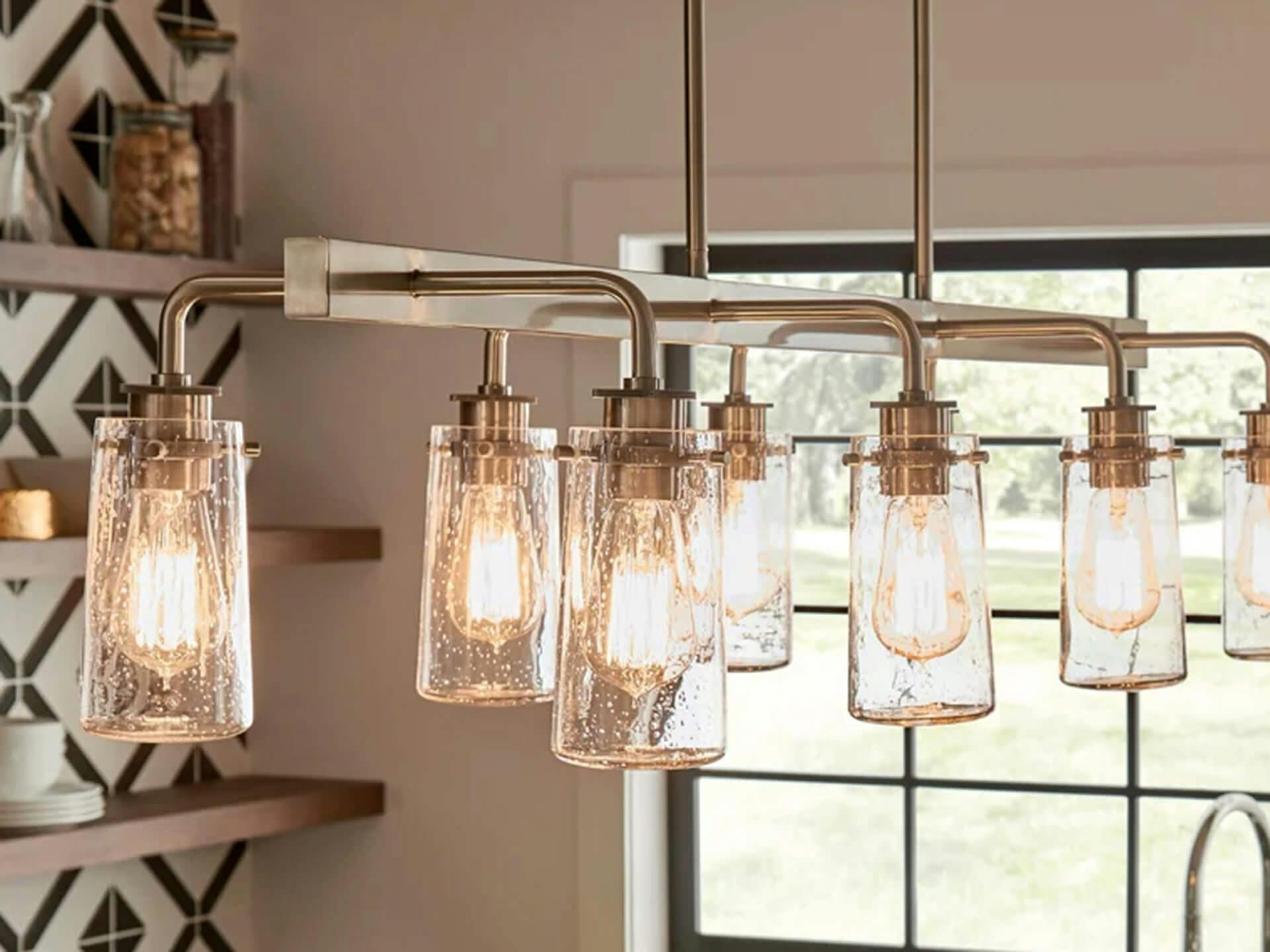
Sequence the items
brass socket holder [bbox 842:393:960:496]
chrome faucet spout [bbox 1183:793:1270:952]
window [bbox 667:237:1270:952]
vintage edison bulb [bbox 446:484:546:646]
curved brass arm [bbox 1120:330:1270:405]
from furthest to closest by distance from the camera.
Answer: window [bbox 667:237:1270:952] < chrome faucet spout [bbox 1183:793:1270:952] < curved brass arm [bbox 1120:330:1270:405] < vintage edison bulb [bbox 446:484:546:646] < brass socket holder [bbox 842:393:960:496]

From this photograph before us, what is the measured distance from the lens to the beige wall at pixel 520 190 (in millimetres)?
2734

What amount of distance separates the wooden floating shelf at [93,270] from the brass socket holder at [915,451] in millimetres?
1766

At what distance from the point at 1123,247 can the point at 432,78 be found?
1137 mm

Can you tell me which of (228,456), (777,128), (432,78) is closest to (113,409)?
(432,78)

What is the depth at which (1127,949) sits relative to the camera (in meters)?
2.91

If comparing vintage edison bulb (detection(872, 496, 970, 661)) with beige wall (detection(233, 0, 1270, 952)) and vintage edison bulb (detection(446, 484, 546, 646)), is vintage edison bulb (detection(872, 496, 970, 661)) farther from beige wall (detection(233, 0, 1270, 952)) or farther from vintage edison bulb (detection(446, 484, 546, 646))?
beige wall (detection(233, 0, 1270, 952))

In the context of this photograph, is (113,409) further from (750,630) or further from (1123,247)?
(750,630)

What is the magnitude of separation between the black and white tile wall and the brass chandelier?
182 centimetres

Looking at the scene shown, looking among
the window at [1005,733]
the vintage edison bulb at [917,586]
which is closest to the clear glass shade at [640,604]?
the vintage edison bulb at [917,586]

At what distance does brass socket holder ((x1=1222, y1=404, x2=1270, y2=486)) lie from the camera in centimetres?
135

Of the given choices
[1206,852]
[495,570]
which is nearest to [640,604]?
[495,570]

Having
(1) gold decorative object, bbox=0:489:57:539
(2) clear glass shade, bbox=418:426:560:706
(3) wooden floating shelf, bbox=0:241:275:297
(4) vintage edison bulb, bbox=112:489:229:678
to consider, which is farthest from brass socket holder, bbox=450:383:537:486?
(1) gold decorative object, bbox=0:489:57:539

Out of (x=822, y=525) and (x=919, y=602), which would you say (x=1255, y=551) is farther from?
(x=822, y=525)

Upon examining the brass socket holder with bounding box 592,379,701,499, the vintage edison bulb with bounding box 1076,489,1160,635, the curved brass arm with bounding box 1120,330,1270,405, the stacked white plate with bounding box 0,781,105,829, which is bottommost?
the stacked white plate with bounding box 0,781,105,829
